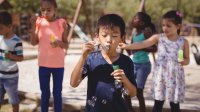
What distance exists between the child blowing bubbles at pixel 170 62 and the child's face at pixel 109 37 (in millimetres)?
1530

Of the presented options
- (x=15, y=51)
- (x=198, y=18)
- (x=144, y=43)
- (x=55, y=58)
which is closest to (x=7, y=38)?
(x=15, y=51)

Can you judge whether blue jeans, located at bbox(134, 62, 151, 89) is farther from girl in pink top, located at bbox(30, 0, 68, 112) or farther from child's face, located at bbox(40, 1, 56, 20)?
child's face, located at bbox(40, 1, 56, 20)

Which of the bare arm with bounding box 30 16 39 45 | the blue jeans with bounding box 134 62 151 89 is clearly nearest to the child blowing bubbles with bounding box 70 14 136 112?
the bare arm with bounding box 30 16 39 45

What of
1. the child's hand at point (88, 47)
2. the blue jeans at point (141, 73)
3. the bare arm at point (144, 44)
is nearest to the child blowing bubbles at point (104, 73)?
the child's hand at point (88, 47)

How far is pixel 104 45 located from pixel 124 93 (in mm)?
357

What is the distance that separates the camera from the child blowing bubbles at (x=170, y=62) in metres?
4.25

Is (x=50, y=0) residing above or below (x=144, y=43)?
above

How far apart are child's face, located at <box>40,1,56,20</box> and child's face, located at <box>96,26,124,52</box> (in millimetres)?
1676

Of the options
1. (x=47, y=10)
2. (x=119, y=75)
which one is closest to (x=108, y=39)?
(x=119, y=75)

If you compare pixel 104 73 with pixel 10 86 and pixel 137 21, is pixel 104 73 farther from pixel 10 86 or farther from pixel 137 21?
pixel 137 21

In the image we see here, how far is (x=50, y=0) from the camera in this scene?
4281 mm

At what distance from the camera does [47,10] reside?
4312 millimetres

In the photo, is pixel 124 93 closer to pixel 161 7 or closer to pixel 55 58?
pixel 55 58

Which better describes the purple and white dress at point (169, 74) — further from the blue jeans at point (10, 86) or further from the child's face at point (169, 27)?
the blue jeans at point (10, 86)
